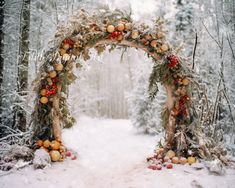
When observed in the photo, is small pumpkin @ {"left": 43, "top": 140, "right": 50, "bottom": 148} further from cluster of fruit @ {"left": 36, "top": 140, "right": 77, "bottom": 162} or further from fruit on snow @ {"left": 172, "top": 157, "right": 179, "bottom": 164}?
fruit on snow @ {"left": 172, "top": 157, "right": 179, "bottom": 164}

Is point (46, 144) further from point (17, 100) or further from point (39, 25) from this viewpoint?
point (39, 25)

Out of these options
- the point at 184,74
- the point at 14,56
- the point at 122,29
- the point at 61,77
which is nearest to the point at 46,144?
the point at 61,77

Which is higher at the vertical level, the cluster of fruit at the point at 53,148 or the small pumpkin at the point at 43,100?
the small pumpkin at the point at 43,100

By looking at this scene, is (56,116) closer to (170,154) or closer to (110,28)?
(110,28)

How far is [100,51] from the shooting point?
19.3ft

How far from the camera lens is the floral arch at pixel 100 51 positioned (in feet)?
17.9

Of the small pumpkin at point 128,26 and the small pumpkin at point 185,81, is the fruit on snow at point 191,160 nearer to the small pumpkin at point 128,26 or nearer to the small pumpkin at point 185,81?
the small pumpkin at point 185,81

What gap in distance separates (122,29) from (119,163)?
3.03 meters

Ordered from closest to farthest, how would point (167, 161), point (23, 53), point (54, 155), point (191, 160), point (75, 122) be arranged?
point (54, 155) → point (191, 160) → point (167, 161) → point (75, 122) → point (23, 53)

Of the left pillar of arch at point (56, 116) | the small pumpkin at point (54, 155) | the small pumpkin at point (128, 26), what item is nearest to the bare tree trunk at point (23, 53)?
the left pillar of arch at point (56, 116)

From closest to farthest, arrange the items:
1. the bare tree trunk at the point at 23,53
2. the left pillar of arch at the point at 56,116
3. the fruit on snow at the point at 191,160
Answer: the fruit on snow at the point at 191,160 → the left pillar of arch at the point at 56,116 → the bare tree trunk at the point at 23,53

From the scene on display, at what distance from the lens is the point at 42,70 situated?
5395 mm

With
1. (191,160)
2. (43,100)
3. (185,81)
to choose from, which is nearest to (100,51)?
(43,100)

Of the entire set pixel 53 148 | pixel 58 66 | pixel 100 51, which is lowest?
pixel 53 148
